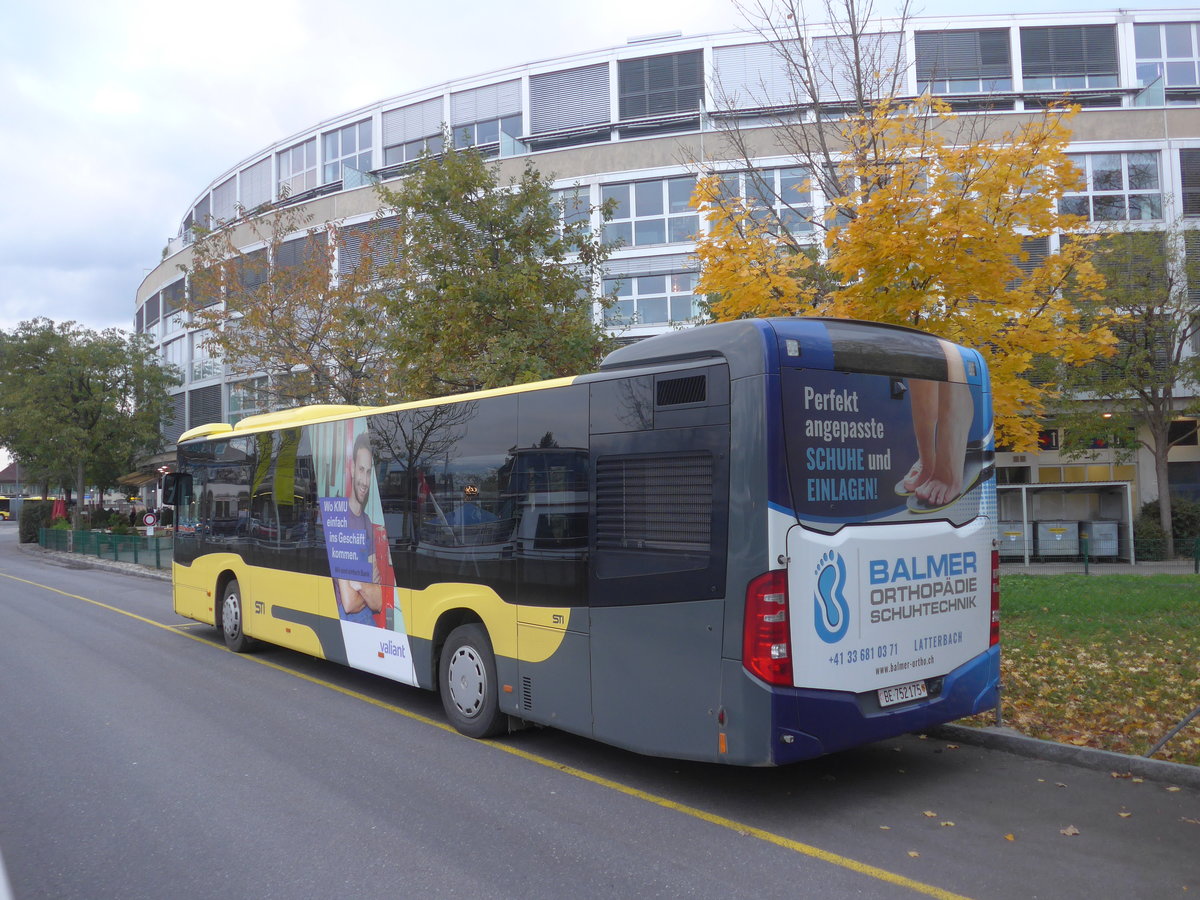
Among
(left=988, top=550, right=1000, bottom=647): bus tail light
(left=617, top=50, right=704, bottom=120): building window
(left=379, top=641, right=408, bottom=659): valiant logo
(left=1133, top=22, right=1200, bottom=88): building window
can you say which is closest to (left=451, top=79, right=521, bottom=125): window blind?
(left=617, top=50, right=704, bottom=120): building window

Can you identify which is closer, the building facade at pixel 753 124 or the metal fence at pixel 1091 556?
→ the metal fence at pixel 1091 556

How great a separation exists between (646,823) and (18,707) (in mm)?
6585

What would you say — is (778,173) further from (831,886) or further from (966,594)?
(831,886)

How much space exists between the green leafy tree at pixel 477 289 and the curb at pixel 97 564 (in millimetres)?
14353

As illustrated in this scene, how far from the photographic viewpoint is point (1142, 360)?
23.7 m

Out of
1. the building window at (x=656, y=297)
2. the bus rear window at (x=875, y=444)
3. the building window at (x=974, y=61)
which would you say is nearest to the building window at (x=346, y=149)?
the building window at (x=656, y=297)

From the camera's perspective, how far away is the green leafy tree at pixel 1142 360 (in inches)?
909

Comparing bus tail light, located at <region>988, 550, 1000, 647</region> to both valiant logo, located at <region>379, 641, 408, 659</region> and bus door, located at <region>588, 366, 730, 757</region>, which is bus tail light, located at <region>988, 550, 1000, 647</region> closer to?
bus door, located at <region>588, 366, 730, 757</region>

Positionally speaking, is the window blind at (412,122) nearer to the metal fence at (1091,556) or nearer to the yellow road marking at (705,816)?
the metal fence at (1091,556)

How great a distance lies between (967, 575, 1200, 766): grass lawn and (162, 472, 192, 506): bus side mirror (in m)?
10.9

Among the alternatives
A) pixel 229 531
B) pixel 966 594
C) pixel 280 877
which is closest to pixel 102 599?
pixel 229 531

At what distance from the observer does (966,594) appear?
20.2 ft

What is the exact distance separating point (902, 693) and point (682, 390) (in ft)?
7.73

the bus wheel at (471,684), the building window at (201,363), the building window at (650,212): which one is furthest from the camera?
the building window at (201,363)
